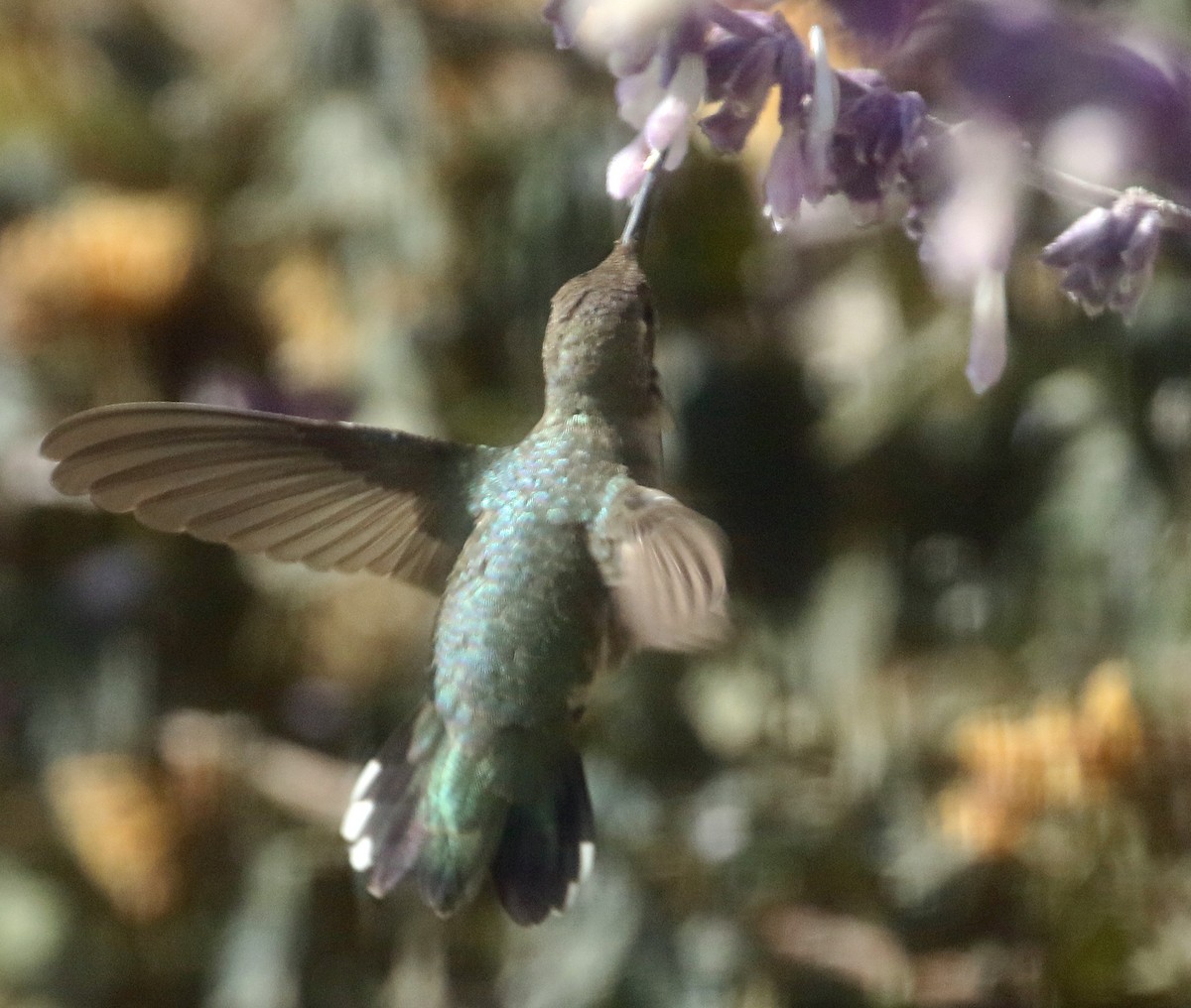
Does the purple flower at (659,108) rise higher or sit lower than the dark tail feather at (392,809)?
higher

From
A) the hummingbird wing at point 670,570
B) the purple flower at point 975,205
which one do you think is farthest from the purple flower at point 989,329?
the hummingbird wing at point 670,570

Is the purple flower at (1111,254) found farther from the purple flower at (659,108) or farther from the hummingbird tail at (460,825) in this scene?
the hummingbird tail at (460,825)

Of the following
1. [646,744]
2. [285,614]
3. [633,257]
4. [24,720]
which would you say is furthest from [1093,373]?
[24,720]

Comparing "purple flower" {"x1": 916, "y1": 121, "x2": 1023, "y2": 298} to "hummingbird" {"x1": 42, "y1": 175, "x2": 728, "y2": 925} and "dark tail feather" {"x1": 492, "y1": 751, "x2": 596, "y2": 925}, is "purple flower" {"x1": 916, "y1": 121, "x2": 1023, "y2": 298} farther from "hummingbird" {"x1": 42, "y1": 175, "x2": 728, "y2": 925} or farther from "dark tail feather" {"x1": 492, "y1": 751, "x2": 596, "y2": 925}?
"dark tail feather" {"x1": 492, "y1": 751, "x2": 596, "y2": 925}

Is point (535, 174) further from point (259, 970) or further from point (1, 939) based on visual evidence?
point (1, 939)

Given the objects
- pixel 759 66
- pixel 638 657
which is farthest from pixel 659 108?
pixel 638 657

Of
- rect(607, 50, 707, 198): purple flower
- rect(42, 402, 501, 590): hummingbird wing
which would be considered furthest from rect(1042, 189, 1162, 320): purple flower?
rect(42, 402, 501, 590): hummingbird wing
